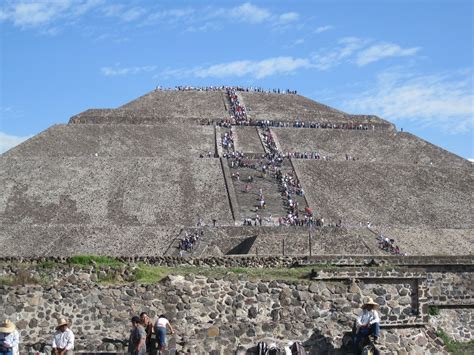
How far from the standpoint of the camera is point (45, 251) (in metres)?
40.0

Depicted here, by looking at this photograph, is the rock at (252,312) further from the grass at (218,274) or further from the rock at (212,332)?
the rock at (212,332)

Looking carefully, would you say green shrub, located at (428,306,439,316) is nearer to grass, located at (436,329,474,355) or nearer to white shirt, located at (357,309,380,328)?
grass, located at (436,329,474,355)

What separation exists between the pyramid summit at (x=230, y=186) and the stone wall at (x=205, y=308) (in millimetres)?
19474

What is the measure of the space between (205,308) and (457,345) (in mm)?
10159

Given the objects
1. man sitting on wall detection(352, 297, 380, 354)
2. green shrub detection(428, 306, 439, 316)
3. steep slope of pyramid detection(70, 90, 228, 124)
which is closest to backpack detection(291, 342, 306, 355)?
man sitting on wall detection(352, 297, 380, 354)

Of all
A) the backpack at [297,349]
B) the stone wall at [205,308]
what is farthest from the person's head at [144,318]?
the backpack at [297,349]

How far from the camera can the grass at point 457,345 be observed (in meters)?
19.9

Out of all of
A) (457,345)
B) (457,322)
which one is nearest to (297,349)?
(457,345)

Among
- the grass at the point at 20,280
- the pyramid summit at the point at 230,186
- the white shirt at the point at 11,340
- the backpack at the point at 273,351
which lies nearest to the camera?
the white shirt at the point at 11,340

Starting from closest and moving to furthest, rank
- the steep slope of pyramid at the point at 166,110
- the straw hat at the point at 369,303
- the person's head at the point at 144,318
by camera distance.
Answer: the person's head at the point at 144,318, the straw hat at the point at 369,303, the steep slope of pyramid at the point at 166,110

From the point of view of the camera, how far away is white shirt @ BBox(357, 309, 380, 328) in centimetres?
1327

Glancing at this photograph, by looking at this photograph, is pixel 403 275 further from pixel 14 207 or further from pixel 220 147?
pixel 220 147

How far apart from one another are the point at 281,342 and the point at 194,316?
1.63m

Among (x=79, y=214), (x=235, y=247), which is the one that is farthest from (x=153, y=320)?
(x=79, y=214)
